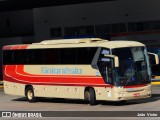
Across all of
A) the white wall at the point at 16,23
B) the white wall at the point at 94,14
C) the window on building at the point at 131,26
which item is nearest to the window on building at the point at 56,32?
the white wall at the point at 94,14

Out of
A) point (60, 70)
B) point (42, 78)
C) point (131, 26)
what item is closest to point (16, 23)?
point (131, 26)

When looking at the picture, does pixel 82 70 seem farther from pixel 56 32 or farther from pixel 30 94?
pixel 56 32

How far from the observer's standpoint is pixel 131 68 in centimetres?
2245

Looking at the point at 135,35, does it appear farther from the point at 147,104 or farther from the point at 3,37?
the point at 147,104

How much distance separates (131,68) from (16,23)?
46.7 m

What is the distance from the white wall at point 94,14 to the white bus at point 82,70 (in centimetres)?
2626

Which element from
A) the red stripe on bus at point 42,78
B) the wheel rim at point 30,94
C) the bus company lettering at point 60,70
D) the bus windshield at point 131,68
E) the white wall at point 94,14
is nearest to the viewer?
the bus windshield at point 131,68

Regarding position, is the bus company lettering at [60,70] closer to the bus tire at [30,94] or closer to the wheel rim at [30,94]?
the bus tire at [30,94]

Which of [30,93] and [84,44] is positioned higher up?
[84,44]

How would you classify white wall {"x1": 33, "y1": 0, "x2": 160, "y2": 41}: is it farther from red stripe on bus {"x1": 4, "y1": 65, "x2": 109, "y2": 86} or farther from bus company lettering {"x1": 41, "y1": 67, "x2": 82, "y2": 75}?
bus company lettering {"x1": 41, "y1": 67, "x2": 82, "y2": 75}

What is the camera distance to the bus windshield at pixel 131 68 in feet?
73.0

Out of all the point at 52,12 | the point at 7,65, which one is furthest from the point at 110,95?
the point at 52,12

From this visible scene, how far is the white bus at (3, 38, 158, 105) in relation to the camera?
73.3 feet

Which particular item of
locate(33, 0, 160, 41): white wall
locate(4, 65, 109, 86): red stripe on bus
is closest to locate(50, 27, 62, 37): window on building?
locate(33, 0, 160, 41): white wall
